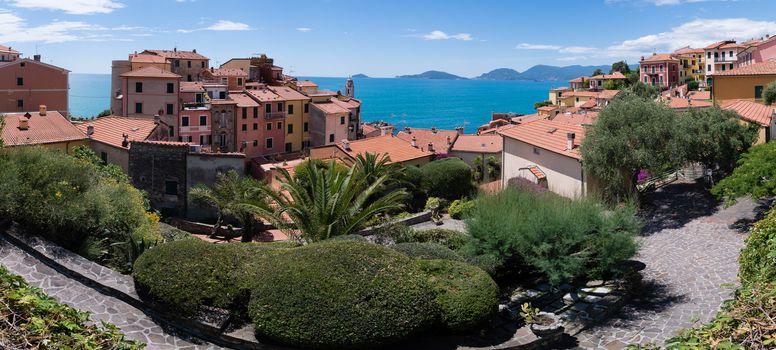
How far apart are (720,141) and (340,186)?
55.0 feet

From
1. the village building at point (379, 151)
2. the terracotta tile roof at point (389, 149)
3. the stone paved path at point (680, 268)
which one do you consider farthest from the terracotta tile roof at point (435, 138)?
the stone paved path at point (680, 268)

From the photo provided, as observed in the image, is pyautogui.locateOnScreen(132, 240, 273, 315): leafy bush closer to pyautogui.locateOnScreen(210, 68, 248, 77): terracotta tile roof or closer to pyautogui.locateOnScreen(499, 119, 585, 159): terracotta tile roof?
pyautogui.locateOnScreen(499, 119, 585, 159): terracotta tile roof

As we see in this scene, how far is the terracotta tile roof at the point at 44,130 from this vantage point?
35.0 metres

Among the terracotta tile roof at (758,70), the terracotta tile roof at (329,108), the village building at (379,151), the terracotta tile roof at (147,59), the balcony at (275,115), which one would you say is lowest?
the village building at (379,151)

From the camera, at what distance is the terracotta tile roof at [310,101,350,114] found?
65125 millimetres

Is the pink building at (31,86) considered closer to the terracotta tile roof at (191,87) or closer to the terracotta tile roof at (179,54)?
the terracotta tile roof at (191,87)

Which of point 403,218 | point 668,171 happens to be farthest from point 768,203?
point 403,218

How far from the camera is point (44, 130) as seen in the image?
3603cm

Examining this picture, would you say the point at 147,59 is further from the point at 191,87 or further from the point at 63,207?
the point at 63,207

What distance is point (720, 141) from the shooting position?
27094mm

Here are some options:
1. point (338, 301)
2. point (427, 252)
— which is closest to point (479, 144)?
point (427, 252)

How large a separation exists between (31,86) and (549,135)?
4358cm

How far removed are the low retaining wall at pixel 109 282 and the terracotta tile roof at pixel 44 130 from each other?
2350 centimetres

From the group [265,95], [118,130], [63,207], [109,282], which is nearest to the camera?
[109,282]
